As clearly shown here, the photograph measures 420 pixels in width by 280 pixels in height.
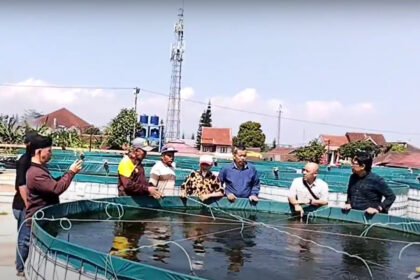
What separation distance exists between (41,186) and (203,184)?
192 cm

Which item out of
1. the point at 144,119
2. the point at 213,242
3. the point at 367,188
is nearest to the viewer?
the point at 213,242

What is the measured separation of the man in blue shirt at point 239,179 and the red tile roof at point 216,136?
5091 centimetres

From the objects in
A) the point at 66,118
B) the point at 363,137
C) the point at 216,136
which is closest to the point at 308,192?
the point at 216,136

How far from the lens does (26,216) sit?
415cm

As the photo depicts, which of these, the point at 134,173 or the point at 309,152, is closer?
the point at 134,173

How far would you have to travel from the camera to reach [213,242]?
3.92 metres

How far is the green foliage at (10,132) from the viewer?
81.7 feet

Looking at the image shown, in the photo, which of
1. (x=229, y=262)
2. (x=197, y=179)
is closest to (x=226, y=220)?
(x=197, y=179)

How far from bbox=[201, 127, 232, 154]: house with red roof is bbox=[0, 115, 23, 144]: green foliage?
31089mm

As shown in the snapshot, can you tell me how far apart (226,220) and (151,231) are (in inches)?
36.2

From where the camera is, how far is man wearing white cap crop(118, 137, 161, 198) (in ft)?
16.4

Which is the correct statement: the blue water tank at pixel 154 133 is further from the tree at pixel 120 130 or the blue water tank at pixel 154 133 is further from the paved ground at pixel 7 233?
the paved ground at pixel 7 233

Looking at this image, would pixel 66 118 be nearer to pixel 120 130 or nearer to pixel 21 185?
pixel 120 130

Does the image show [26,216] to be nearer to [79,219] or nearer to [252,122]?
[79,219]
